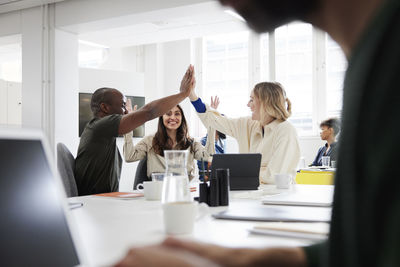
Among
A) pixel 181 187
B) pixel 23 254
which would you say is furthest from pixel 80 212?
pixel 23 254

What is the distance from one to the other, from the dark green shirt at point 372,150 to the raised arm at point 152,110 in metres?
2.58

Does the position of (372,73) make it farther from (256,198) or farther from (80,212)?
(256,198)

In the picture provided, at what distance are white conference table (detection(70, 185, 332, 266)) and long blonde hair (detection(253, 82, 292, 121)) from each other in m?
1.54

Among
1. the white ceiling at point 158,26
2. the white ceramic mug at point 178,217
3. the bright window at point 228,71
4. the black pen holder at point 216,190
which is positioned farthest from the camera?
the bright window at point 228,71

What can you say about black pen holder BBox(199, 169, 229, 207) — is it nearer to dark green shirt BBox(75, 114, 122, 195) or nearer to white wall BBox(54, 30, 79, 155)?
dark green shirt BBox(75, 114, 122, 195)

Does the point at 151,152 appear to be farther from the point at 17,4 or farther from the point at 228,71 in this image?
the point at 228,71

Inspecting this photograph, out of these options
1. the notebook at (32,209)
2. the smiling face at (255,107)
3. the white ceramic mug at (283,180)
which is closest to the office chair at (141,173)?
the smiling face at (255,107)

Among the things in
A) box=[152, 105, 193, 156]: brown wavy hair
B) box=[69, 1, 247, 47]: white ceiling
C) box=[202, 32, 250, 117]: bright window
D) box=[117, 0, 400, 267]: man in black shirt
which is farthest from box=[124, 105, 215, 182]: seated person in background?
box=[202, 32, 250, 117]: bright window

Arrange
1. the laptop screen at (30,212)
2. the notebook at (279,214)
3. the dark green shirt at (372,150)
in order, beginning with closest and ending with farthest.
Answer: the dark green shirt at (372,150)
the laptop screen at (30,212)
the notebook at (279,214)

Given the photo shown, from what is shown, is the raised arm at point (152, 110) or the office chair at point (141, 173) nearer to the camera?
the raised arm at point (152, 110)

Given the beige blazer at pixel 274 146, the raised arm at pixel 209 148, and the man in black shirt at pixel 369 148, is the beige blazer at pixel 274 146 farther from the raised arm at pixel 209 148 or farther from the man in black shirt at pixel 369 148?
the man in black shirt at pixel 369 148

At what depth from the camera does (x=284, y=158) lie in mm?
3006

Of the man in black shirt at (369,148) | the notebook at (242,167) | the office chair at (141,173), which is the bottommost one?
the office chair at (141,173)

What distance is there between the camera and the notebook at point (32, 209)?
65 centimetres
